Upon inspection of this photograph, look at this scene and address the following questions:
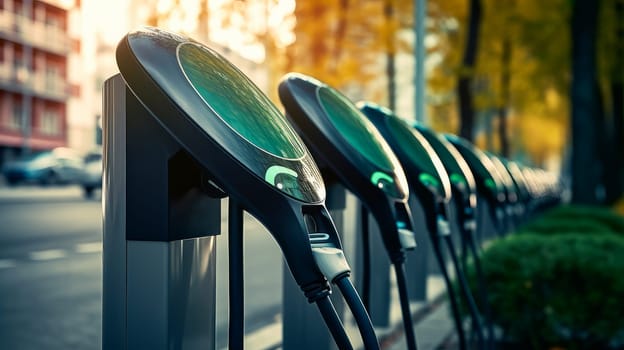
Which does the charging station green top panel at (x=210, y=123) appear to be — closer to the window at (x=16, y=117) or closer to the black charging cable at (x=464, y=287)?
the black charging cable at (x=464, y=287)

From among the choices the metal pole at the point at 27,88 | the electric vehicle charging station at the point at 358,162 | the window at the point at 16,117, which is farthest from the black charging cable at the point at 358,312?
the window at the point at 16,117

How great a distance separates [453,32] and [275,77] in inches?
222

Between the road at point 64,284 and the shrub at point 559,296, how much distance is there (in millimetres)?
1701

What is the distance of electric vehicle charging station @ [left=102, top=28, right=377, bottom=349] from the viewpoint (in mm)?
1801

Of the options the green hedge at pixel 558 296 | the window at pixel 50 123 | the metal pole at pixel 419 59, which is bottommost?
the green hedge at pixel 558 296

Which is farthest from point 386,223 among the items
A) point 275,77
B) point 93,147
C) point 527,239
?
point 93,147

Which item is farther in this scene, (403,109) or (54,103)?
(54,103)

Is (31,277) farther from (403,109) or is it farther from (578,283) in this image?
(403,109)

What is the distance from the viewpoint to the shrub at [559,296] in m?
4.17

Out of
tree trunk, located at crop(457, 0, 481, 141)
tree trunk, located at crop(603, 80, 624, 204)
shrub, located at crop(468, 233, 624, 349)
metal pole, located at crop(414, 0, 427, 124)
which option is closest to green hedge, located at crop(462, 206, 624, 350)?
shrub, located at crop(468, 233, 624, 349)

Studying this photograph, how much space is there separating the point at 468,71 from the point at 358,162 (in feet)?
43.0

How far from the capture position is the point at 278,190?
1794mm

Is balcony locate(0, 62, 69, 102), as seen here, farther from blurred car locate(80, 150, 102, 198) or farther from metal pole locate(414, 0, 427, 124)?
metal pole locate(414, 0, 427, 124)

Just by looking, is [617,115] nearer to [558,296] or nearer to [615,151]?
[615,151]
